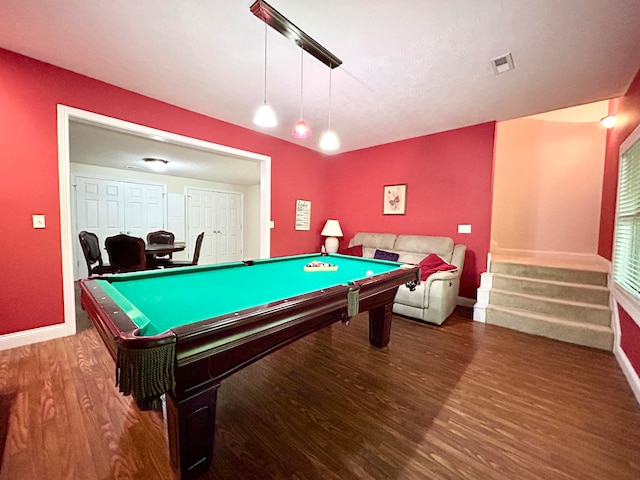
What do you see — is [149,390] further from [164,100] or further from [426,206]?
[426,206]

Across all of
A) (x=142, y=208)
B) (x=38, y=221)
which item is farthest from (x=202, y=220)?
(x=38, y=221)

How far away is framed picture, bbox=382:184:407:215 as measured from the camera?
4320mm

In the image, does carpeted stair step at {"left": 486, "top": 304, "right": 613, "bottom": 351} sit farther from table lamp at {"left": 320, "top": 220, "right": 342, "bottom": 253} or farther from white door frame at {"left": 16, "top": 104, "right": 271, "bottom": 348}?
white door frame at {"left": 16, "top": 104, "right": 271, "bottom": 348}

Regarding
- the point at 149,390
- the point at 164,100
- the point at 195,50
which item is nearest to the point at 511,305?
the point at 149,390

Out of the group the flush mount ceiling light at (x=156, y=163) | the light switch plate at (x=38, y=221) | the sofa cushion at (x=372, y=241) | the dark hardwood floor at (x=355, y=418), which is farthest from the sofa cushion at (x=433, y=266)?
the flush mount ceiling light at (x=156, y=163)

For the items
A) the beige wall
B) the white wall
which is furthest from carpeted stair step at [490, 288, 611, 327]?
the white wall

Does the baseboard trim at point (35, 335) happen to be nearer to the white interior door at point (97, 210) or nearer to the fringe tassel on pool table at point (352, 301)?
the fringe tassel on pool table at point (352, 301)

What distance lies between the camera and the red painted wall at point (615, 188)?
2018 mm

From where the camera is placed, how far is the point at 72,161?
16.5 feet

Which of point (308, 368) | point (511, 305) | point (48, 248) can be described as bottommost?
point (308, 368)

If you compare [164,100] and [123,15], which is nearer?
[123,15]

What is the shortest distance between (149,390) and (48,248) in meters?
2.63

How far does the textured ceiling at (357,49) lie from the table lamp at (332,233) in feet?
6.94

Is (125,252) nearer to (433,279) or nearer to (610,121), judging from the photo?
(433,279)
